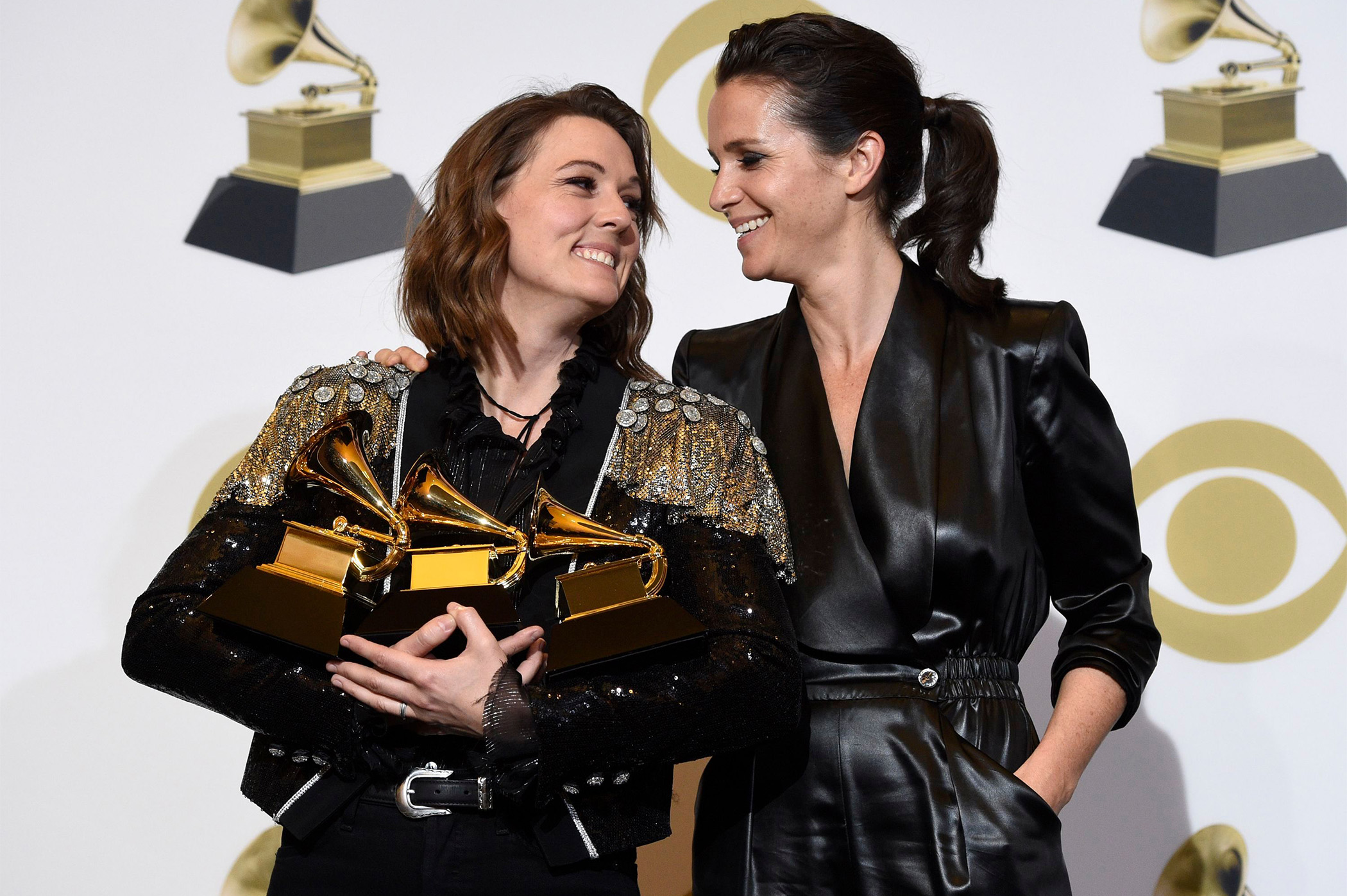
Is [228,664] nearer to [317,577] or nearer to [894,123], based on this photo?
[317,577]

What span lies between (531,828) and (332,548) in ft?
1.54

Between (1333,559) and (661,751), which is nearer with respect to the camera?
(661,751)

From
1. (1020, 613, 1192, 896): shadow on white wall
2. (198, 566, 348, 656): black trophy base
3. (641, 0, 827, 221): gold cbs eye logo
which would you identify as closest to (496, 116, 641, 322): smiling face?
(198, 566, 348, 656): black trophy base

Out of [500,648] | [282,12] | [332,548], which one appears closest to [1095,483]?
[500,648]

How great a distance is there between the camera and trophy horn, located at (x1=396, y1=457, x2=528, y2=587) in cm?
171

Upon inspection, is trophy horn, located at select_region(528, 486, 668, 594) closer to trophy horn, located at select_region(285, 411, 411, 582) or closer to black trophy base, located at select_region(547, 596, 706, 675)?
black trophy base, located at select_region(547, 596, 706, 675)

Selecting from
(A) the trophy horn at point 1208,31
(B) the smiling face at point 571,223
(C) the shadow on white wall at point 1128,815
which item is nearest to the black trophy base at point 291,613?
(B) the smiling face at point 571,223

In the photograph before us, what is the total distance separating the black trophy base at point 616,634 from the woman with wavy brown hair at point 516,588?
0.10 feet

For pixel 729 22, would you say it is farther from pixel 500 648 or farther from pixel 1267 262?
pixel 500 648

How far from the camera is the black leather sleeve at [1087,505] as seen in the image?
6.38ft

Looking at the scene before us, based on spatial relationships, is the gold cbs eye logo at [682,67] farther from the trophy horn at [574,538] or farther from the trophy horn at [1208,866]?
the trophy horn at [1208,866]

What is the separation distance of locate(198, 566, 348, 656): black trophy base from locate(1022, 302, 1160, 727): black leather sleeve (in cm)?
110

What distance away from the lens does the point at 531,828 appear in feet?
5.51

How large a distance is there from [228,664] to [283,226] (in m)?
1.88
